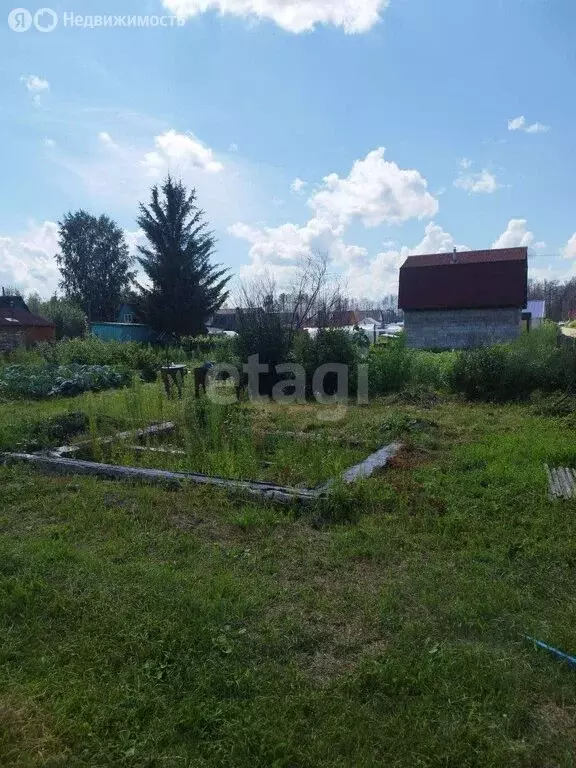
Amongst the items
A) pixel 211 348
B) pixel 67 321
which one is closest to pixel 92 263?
pixel 67 321

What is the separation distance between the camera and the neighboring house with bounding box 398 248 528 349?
22.1 meters

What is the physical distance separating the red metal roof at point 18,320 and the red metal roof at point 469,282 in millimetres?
18804

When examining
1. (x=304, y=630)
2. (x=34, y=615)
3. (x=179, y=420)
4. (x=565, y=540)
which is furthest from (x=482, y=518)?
(x=179, y=420)

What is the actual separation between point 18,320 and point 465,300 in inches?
867

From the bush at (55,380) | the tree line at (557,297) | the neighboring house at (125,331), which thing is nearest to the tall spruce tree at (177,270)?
the neighboring house at (125,331)

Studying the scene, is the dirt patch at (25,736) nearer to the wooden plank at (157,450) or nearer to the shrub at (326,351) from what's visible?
the wooden plank at (157,450)

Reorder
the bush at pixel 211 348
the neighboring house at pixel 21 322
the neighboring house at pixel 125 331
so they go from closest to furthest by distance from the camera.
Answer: the bush at pixel 211 348, the neighboring house at pixel 125 331, the neighboring house at pixel 21 322

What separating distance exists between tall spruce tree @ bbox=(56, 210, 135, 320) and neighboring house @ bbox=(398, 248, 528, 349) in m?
30.1

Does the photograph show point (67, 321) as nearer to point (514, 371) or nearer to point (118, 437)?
point (514, 371)

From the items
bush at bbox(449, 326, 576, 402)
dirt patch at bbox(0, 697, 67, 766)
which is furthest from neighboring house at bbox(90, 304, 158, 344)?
dirt patch at bbox(0, 697, 67, 766)

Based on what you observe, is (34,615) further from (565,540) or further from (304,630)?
(565,540)

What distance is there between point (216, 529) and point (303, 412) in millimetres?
5516

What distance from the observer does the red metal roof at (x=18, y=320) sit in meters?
25.7

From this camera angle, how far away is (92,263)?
1810 inches
